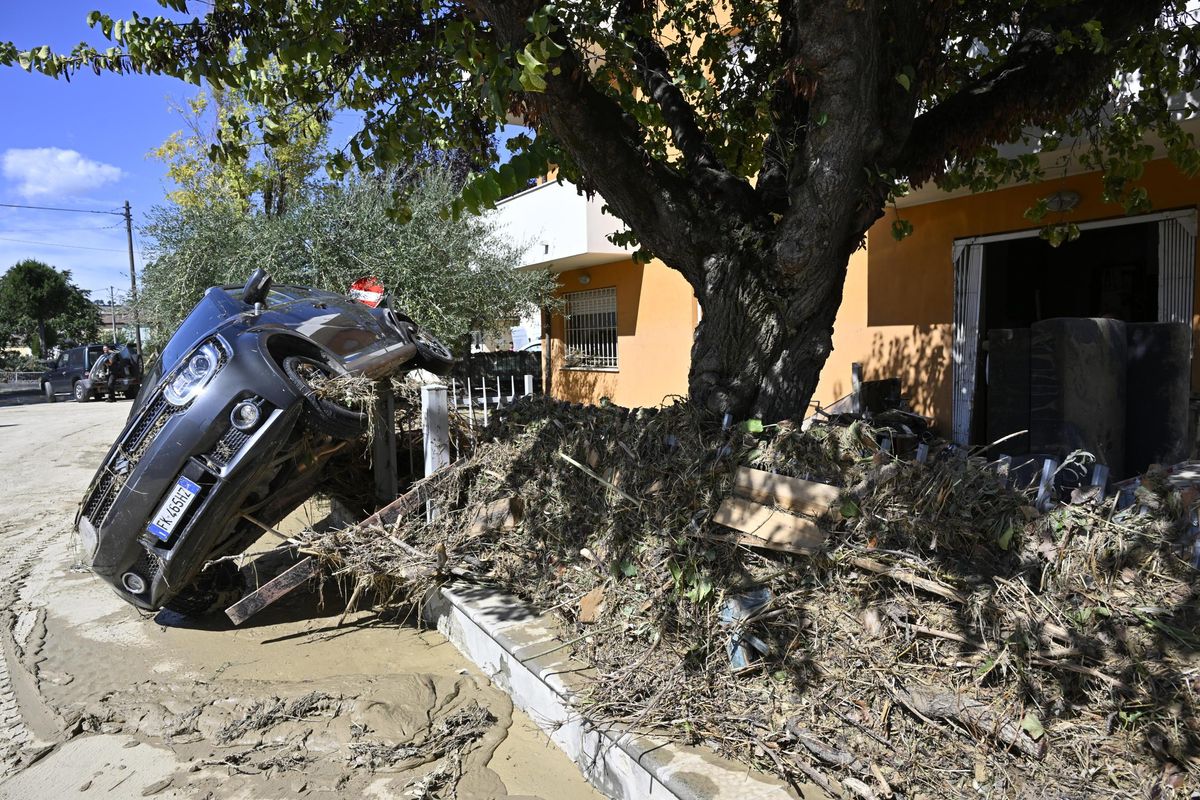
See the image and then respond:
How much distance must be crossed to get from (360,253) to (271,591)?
23.5ft

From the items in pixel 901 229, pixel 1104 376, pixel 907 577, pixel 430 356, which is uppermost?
pixel 901 229

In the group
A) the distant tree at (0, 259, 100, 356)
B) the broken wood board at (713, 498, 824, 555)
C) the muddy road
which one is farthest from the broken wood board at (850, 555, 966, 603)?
the distant tree at (0, 259, 100, 356)

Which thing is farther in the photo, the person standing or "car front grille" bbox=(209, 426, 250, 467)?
the person standing

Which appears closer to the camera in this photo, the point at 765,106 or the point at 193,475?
the point at 193,475

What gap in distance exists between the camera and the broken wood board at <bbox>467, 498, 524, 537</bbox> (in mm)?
4406

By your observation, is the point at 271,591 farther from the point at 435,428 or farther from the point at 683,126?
the point at 683,126

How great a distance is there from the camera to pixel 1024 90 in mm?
4164

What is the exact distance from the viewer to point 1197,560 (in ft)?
7.89

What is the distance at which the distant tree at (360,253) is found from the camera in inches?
411

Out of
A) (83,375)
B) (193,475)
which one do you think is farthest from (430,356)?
(83,375)

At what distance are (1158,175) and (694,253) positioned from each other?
17.6ft

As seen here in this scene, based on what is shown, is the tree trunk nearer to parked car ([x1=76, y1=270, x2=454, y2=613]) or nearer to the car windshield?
parked car ([x1=76, y1=270, x2=454, y2=613])

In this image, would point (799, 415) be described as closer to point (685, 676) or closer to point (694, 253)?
point (694, 253)

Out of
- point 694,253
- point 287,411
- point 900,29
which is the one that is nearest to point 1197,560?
point 694,253
